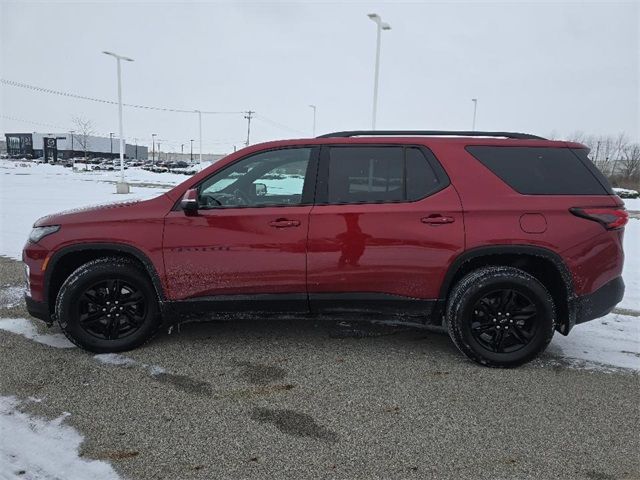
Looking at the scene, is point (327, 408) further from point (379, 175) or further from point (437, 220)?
point (379, 175)

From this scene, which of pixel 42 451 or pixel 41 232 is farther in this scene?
pixel 41 232

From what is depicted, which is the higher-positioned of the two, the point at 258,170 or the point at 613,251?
the point at 258,170

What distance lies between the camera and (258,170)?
407 cm

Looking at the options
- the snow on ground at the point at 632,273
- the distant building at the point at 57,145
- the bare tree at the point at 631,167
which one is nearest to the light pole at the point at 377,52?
the snow on ground at the point at 632,273

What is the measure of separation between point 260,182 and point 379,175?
0.96m

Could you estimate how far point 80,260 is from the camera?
4.14 m

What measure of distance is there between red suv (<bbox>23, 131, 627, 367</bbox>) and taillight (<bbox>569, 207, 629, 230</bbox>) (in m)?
0.01

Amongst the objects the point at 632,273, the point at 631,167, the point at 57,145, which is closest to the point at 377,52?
the point at 632,273

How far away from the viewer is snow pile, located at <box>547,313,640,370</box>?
13.4 ft

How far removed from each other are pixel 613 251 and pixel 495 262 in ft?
2.88

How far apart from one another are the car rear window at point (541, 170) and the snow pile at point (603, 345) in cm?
137

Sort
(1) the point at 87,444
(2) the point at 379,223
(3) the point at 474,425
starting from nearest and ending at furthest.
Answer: (1) the point at 87,444 < (3) the point at 474,425 < (2) the point at 379,223

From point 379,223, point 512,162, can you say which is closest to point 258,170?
point 379,223

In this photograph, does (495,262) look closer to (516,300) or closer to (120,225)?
(516,300)
